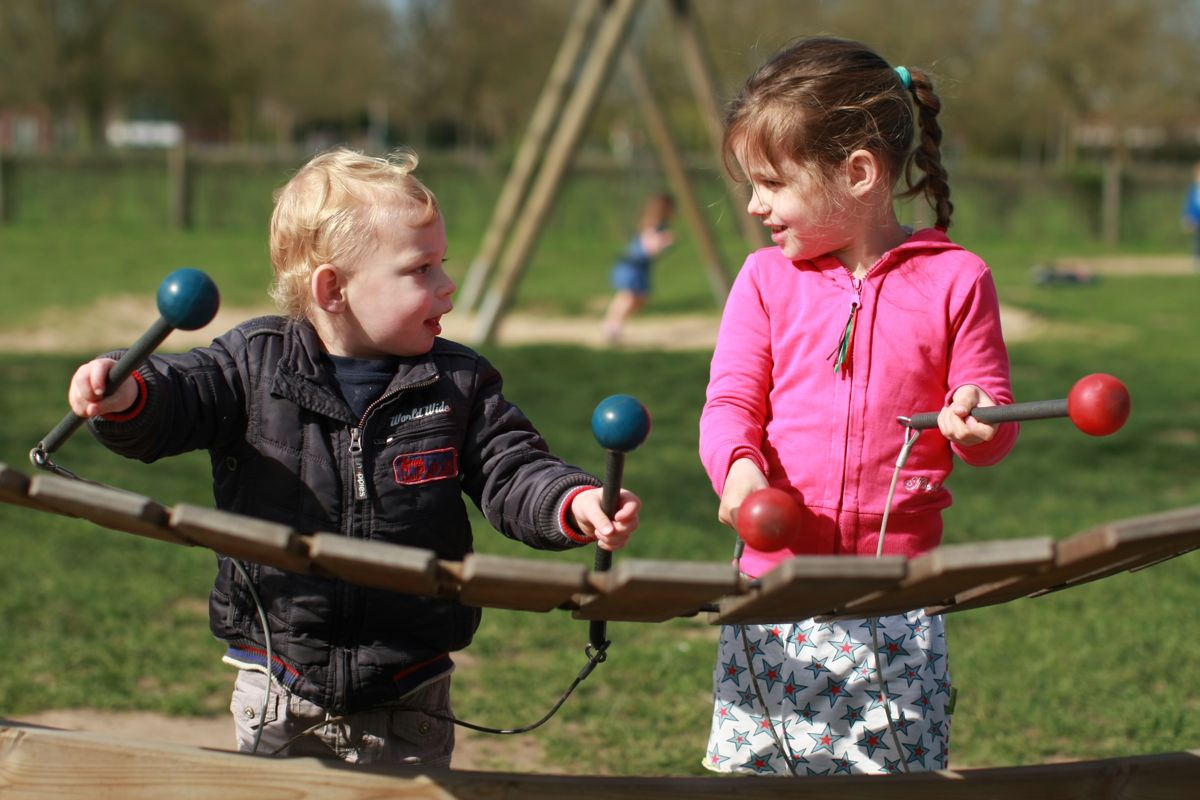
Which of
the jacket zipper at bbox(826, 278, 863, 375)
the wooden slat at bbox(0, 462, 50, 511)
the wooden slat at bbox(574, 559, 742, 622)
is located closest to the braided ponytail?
the jacket zipper at bbox(826, 278, 863, 375)

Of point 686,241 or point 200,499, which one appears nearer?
point 200,499

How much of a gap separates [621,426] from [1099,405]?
65 cm

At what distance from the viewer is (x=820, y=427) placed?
2324 millimetres

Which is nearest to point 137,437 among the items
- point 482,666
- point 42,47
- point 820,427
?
point 820,427

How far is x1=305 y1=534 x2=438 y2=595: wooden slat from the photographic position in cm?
167

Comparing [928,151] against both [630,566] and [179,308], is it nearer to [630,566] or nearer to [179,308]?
[630,566]

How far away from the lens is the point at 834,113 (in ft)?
7.56

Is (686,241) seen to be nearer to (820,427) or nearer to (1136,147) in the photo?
(820,427)

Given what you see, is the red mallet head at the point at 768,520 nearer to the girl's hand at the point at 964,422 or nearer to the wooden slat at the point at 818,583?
the wooden slat at the point at 818,583

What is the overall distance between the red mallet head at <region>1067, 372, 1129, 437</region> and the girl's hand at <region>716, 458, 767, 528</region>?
1.68 ft

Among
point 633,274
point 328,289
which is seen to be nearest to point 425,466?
point 328,289

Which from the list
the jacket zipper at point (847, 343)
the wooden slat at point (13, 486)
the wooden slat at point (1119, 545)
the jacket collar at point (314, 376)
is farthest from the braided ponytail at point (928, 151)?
the wooden slat at point (13, 486)

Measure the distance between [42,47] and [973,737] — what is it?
34.2 metres

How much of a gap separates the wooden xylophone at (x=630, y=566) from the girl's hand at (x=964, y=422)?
0.30m
